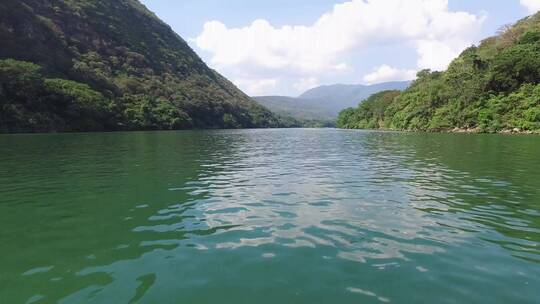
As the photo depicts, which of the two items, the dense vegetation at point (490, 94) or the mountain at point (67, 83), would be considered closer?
the dense vegetation at point (490, 94)

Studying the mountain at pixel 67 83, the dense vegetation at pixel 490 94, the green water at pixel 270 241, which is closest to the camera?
the green water at pixel 270 241

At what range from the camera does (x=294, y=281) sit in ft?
27.4

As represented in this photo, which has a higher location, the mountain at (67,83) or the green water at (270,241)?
the mountain at (67,83)

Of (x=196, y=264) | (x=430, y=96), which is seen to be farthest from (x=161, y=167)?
(x=430, y=96)

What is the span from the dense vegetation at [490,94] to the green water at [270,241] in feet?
288

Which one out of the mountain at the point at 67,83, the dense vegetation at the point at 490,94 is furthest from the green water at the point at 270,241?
the mountain at the point at 67,83

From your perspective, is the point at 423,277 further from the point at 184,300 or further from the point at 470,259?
the point at 184,300

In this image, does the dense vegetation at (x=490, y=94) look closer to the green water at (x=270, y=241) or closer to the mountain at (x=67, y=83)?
the green water at (x=270, y=241)

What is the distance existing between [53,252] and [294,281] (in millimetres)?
6632

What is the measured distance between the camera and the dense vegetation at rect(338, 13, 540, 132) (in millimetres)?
97188

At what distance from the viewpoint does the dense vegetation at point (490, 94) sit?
97188mm

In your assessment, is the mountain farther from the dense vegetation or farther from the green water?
the green water

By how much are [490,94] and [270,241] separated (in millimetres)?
120574

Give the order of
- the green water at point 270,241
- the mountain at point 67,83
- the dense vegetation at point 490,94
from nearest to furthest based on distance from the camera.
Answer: the green water at point 270,241 → the dense vegetation at point 490,94 → the mountain at point 67,83
